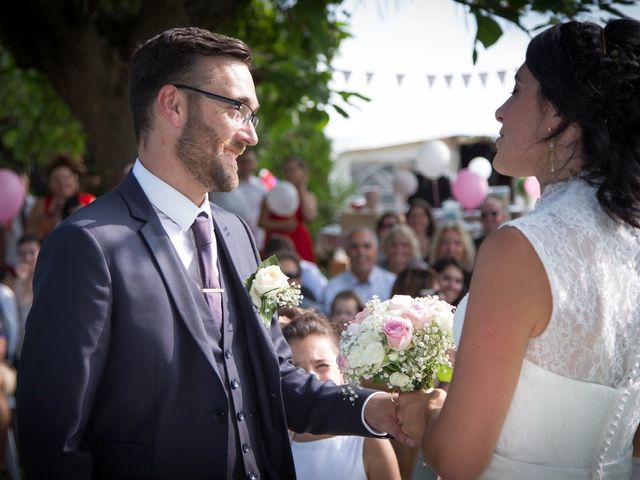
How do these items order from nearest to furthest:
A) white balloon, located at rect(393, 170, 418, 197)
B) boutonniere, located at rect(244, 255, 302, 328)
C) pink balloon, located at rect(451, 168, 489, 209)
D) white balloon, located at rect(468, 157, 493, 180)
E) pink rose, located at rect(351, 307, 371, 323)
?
boutonniere, located at rect(244, 255, 302, 328)
pink rose, located at rect(351, 307, 371, 323)
pink balloon, located at rect(451, 168, 489, 209)
white balloon, located at rect(468, 157, 493, 180)
white balloon, located at rect(393, 170, 418, 197)

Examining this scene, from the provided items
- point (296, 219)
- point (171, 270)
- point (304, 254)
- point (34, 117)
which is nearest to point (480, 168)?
point (296, 219)

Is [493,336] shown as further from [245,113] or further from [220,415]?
[245,113]

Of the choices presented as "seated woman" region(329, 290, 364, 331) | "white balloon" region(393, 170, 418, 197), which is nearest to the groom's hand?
"seated woman" region(329, 290, 364, 331)

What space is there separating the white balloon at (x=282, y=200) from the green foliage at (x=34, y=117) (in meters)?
3.12

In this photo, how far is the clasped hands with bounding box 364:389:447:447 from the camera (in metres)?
2.70

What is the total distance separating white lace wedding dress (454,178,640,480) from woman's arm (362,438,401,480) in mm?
1383

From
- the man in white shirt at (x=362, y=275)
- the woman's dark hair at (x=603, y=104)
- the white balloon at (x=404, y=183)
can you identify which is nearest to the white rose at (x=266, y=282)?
the woman's dark hair at (x=603, y=104)

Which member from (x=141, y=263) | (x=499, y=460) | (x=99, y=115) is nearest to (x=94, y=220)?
(x=141, y=263)

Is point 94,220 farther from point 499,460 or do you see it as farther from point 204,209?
point 499,460

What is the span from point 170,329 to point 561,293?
1.16 meters

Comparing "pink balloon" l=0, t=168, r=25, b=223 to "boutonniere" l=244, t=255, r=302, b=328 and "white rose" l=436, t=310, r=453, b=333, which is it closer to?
"boutonniere" l=244, t=255, r=302, b=328

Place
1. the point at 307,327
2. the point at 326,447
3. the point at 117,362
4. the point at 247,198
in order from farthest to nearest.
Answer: the point at 247,198 < the point at 307,327 < the point at 326,447 < the point at 117,362

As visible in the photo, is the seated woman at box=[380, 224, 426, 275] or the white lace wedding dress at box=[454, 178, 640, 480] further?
the seated woman at box=[380, 224, 426, 275]

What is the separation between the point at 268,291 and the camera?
2826 millimetres
